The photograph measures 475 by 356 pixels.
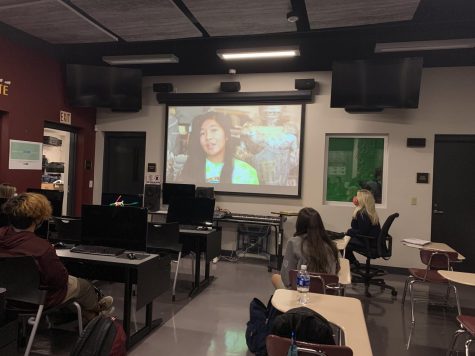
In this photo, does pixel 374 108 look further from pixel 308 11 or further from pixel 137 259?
pixel 137 259

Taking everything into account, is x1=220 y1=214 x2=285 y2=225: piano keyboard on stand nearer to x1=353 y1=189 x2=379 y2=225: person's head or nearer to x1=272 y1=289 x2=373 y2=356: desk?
x1=353 y1=189 x2=379 y2=225: person's head

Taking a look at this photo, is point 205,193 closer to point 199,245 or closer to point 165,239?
point 199,245

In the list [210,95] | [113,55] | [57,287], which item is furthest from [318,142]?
[57,287]

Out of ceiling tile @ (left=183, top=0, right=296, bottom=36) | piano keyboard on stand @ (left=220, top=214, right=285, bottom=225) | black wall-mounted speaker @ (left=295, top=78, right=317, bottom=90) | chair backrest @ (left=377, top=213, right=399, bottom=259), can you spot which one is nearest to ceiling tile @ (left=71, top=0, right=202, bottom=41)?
ceiling tile @ (left=183, top=0, right=296, bottom=36)

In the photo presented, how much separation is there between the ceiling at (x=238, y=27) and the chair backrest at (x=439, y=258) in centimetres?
256

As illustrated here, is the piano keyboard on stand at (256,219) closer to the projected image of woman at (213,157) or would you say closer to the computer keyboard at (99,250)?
the projected image of woman at (213,157)

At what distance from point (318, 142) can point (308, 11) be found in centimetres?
240

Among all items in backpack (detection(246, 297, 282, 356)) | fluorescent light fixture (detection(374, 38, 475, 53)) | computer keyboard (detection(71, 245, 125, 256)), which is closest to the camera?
backpack (detection(246, 297, 282, 356))

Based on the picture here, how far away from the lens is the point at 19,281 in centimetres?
236

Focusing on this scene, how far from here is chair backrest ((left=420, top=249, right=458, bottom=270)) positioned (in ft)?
12.0

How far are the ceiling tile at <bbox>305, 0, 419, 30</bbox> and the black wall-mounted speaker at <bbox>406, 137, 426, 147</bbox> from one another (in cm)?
209

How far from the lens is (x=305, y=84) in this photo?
5816 millimetres

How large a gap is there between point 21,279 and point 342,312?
2.05 metres

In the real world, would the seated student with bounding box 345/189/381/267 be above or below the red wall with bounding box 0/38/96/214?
below
